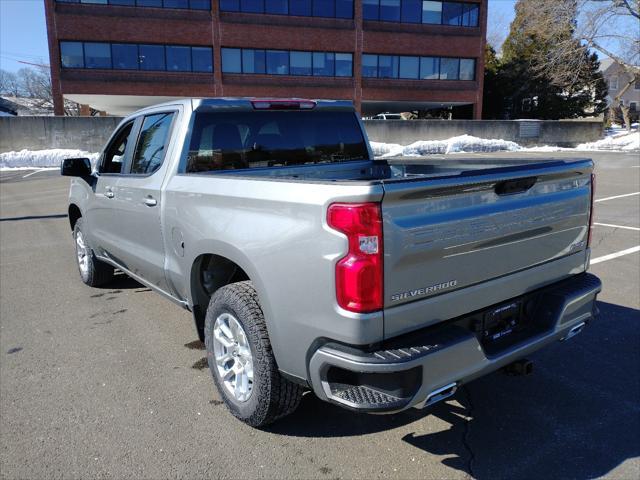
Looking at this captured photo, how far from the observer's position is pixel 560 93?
4209 cm

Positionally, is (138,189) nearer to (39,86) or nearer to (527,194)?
(527,194)

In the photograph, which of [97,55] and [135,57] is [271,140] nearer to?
[135,57]

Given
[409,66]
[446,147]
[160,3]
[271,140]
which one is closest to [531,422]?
[271,140]

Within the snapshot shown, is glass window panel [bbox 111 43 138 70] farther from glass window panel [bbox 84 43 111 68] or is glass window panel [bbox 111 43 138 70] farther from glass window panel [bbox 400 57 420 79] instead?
glass window panel [bbox 400 57 420 79]

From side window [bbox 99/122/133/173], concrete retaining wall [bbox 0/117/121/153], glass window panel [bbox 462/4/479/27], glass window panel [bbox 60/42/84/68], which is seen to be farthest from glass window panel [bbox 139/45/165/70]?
side window [bbox 99/122/133/173]

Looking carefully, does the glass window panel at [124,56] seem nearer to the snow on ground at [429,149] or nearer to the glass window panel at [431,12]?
the snow on ground at [429,149]

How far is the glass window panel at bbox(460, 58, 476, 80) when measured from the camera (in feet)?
118

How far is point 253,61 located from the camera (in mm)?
32031

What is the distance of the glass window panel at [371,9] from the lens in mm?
33312

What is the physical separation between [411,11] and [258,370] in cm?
3566

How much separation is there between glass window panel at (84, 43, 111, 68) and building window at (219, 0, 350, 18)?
7109mm

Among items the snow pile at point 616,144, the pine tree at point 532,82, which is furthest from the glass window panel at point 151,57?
the snow pile at point 616,144

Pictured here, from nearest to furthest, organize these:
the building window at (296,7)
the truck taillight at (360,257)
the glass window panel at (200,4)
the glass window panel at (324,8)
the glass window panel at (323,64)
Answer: the truck taillight at (360,257) < the glass window panel at (200,4) < the building window at (296,7) < the glass window panel at (324,8) < the glass window panel at (323,64)

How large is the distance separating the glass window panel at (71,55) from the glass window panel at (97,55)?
0.27 m
